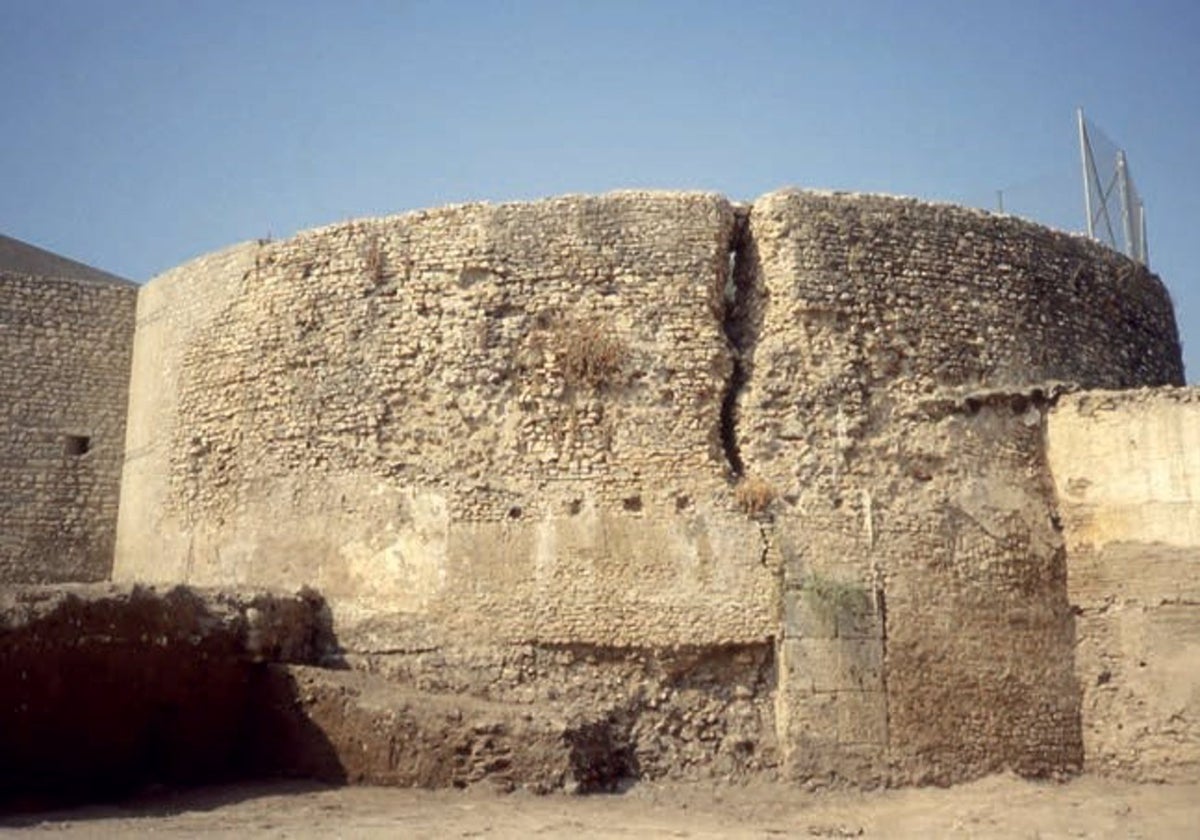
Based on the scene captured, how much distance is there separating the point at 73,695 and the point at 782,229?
22.5 feet

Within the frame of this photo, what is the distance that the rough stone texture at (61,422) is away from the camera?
14.9 metres

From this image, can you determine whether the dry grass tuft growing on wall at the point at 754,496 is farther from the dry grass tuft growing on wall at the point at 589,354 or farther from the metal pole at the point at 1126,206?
the metal pole at the point at 1126,206

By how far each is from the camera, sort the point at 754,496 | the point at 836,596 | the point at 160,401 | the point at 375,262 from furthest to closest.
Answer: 1. the point at 160,401
2. the point at 375,262
3. the point at 754,496
4. the point at 836,596

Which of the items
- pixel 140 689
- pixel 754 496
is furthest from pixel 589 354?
pixel 140 689

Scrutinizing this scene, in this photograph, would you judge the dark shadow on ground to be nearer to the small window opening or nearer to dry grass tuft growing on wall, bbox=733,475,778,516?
dry grass tuft growing on wall, bbox=733,475,778,516

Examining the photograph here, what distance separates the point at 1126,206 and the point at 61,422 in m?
12.3

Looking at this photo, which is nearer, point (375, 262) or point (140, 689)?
point (140, 689)

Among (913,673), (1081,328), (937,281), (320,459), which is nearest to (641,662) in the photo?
(913,673)

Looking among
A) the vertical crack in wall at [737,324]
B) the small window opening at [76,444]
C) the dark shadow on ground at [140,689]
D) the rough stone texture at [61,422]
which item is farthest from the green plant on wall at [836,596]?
the small window opening at [76,444]

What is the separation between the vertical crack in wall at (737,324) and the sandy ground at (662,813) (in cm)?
283

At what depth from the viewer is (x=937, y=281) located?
1219cm

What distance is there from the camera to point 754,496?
11.3 m

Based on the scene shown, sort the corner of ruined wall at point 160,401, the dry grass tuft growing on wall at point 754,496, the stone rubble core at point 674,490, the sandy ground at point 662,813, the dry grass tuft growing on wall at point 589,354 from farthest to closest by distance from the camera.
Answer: the corner of ruined wall at point 160,401 → the dry grass tuft growing on wall at point 589,354 → the dry grass tuft growing on wall at point 754,496 → the stone rubble core at point 674,490 → the sandy ground at point 662,813

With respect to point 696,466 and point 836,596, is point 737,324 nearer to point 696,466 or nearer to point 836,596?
point 696,466
